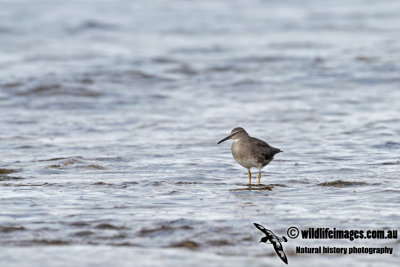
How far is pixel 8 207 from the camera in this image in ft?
22.9

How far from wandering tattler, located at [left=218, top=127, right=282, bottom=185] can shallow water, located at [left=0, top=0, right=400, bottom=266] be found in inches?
9.9

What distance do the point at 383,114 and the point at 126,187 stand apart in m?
6.48

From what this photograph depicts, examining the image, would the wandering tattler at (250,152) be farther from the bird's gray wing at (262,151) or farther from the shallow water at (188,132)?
the shallow water at (188,132)

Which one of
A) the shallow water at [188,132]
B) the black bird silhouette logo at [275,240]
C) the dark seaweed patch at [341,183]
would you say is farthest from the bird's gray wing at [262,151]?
the black bird silhouette logo at [275,240]

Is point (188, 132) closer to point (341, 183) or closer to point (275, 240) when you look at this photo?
point (341, 183)

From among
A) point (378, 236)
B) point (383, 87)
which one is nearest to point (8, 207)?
point (378, 236)

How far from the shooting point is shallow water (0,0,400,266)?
609 centimetres

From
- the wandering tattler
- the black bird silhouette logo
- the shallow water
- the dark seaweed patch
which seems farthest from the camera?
the wandering tattler

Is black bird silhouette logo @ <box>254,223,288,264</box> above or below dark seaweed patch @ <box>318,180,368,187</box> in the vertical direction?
above

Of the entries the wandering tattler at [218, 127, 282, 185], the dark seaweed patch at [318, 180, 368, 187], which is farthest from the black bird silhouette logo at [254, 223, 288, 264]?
the wandering tattler at [218, 127, 282, 185]

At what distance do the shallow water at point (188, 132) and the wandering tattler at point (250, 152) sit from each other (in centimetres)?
25

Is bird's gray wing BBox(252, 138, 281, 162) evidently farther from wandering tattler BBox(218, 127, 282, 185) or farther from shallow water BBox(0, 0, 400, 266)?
shallow water BBox(0, 0, 400, 266)

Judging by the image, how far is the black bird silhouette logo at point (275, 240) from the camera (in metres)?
5.58

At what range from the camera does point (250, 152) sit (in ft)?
27.8
